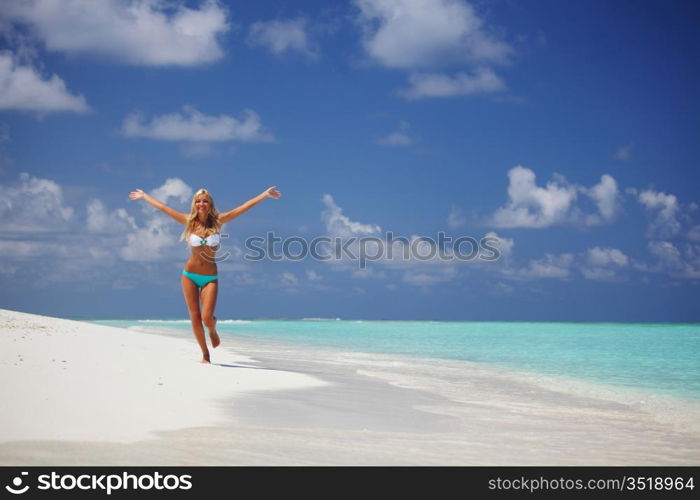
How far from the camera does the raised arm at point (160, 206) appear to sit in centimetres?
1028

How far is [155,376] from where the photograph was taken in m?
8.77

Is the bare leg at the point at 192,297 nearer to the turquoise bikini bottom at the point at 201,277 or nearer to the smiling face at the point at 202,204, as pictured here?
the turquoise bikini bottom at the point at 201,277

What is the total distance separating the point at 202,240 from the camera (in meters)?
10.3

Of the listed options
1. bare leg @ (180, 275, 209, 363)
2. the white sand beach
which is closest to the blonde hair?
bare leg @ (180, 275, 209, 363)

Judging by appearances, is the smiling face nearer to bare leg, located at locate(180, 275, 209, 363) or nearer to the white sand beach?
bare leg, located at locate(180, 275, 209, 363)

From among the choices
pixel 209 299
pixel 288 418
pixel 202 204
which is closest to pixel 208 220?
pixel 202 204

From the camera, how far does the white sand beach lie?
532cm

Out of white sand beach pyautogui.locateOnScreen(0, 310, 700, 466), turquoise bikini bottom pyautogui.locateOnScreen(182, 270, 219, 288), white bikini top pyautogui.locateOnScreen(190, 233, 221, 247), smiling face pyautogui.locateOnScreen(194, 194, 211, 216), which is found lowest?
white sand beach pyautogui.locateOnScreen(0, 310, 700, 466)

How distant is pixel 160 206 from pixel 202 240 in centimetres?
82

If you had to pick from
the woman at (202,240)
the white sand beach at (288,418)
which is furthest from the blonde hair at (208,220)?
the white sand beach at (288,418)

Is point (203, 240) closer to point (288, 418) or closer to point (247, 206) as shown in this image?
point (247, 206)

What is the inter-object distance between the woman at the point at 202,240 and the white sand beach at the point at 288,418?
3.42ft

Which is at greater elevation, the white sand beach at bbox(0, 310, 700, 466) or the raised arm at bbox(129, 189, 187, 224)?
the raised arm at bbox(129, 189, 187, 224)
